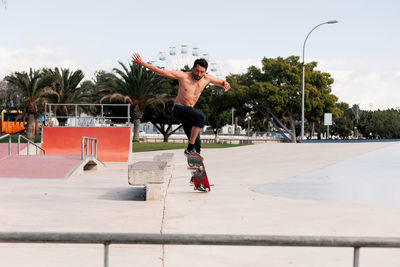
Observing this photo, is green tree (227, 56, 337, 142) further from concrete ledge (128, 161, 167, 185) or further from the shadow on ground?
concrete ledge (128, 161, 167, 185)

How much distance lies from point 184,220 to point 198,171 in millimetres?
2340

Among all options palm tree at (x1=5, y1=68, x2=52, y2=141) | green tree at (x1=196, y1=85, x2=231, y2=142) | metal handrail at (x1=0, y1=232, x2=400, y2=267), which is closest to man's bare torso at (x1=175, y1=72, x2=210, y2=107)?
metal handrail at (x1=0, y1=232, x2=400, y2=267)

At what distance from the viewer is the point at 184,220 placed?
6.19 meters

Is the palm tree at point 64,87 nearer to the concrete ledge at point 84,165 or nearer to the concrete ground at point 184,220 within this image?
the concrete ledge at point 84,165

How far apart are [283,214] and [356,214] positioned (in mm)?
1010

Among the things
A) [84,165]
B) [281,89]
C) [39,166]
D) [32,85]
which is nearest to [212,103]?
[281,89]

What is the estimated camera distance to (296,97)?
170ft

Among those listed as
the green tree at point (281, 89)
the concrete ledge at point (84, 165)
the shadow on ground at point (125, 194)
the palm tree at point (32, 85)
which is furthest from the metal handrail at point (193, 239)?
the green tree at point (281, 89)

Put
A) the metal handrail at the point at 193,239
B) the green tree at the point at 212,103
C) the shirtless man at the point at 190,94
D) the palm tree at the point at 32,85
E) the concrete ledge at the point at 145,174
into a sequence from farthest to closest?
the green tree at the point at 212,103 < the palm tree at the point at 32,85 < the concrete ledge at the point at 145,174 < the shirtless man at the point at 190,94 < the metal handrail at the point at 193,239

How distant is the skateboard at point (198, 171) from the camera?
7978 mm

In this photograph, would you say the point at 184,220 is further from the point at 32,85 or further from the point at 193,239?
the point at 32,85

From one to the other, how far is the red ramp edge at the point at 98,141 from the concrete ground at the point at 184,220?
10.8m

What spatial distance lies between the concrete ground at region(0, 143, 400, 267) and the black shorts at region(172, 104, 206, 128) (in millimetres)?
1273

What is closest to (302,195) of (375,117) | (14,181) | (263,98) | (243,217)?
(243,217)
